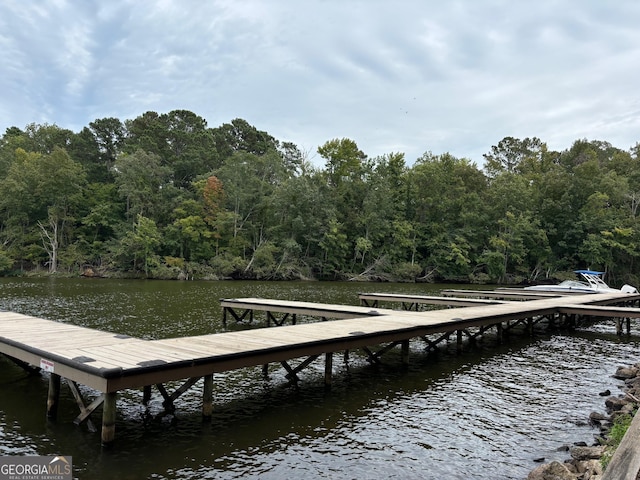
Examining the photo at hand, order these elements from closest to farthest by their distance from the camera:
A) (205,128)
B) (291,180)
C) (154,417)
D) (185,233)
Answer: (154,417)
(185,233)
(291,180)
(205,128)

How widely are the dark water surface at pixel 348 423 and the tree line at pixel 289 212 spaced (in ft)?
98.7

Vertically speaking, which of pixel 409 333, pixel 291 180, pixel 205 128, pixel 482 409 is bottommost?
pixel 482 409

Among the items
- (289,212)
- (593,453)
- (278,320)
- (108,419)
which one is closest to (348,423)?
(593,453)

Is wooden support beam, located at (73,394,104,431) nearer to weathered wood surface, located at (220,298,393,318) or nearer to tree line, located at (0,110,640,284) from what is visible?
weathered wood surface, located at (220,298,393,318)

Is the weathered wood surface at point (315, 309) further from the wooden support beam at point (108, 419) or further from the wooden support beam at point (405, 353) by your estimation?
the wooden support beam at point (108, 419)

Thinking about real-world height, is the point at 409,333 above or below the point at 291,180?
below

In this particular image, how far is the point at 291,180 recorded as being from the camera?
139 ft

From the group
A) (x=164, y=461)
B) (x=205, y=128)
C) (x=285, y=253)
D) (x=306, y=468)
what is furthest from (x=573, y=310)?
(x=205, y=128)

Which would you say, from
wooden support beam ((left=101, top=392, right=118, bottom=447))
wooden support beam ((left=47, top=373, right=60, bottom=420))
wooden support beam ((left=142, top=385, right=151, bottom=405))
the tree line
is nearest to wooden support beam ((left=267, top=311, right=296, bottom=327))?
wooden support beam ((left=142, top=385, right=151, bottom=405))

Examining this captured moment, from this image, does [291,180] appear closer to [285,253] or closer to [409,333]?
[285,253]

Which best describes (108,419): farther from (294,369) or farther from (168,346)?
(294,369)

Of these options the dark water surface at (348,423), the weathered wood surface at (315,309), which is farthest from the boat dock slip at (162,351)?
the weathered wood surface at (315,309)

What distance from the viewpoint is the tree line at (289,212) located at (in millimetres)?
Result: 38875

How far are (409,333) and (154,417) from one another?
563 cm
